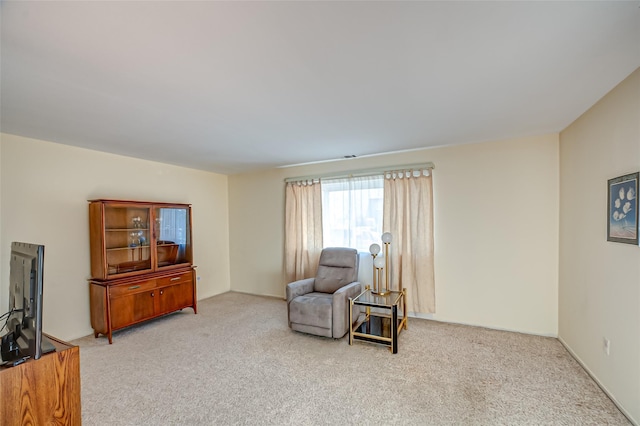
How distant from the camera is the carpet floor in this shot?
202 cm

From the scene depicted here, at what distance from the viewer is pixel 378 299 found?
3301mm

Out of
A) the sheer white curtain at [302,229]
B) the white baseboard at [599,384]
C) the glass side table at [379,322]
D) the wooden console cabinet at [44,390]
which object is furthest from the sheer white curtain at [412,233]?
the wooden console cabinet at [44,390]

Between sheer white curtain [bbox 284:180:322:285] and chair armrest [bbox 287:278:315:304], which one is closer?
chair armrest [bbox 287:278:315:304]

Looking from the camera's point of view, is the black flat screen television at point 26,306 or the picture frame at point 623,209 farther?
the picture frame at point 623,209

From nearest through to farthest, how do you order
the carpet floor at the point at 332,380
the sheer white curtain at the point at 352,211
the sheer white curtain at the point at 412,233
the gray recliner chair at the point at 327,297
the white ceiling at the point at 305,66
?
the white ceiling at the point at 305,66 → the carpet floor at the point at 332,380 → the gray recliner chair at the point at 327,297 → the sheer white curtain at the point at 412,233 → the sheer white curtain at the point at 352,211

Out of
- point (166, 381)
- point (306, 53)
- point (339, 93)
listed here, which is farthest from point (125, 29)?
point (166, 381)

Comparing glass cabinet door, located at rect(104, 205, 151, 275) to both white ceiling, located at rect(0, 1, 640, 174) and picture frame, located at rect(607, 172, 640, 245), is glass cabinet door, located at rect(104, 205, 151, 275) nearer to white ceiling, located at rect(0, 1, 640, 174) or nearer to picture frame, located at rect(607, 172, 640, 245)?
white ceiling, located at rect(0, 1, 640, 174)

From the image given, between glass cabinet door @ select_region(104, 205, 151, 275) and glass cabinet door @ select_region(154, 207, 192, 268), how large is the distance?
0.15 meters

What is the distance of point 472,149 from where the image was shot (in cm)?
362

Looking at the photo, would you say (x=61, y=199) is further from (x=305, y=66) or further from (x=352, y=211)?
(x=352, y=211)

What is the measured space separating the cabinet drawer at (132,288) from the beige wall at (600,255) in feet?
15.3

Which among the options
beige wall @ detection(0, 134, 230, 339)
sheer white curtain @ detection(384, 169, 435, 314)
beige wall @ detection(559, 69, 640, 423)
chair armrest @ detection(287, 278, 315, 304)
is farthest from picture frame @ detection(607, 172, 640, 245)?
beige wall @ detection(0, 134, 230, 339)

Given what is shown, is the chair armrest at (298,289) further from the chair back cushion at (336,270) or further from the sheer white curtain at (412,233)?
the sheer white curtain at (412,233)

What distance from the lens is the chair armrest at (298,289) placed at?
3.55 meters
